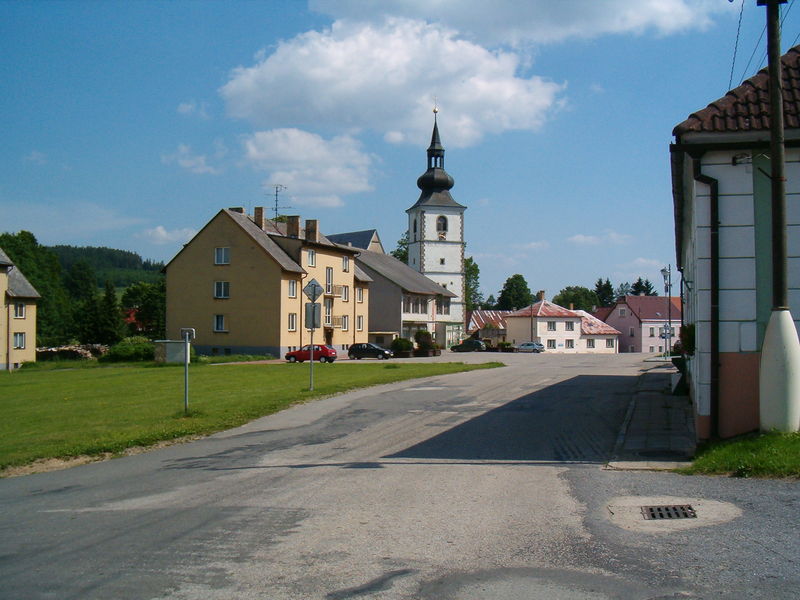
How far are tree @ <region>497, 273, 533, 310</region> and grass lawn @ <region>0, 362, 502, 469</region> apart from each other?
130207 mm

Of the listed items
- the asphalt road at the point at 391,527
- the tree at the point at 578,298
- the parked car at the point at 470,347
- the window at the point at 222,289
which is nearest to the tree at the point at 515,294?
the tree at the point at 578,298

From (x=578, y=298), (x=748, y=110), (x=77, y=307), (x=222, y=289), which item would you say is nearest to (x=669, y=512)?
(x=748, y=110)

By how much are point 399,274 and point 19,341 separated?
4001 centimetres

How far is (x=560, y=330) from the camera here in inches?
4033

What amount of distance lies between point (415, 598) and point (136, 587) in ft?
6.72

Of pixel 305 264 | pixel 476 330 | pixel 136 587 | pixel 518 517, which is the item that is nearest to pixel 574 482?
pixel 518 517

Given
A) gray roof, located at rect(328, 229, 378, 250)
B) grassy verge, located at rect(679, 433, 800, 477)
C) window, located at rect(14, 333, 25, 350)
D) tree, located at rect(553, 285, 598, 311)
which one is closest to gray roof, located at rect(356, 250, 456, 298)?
gray roof, located at rect(328, 229, 378, 250)

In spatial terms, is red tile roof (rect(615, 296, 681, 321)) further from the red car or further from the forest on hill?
the red car

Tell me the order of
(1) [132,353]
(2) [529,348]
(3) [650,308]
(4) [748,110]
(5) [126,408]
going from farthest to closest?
(3) [650,308] → (2) [529,348] → (1) [132,353] → (5) [126,408] → (4) [748,110]

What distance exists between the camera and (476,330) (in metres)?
114

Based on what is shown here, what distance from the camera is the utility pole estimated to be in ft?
32.6

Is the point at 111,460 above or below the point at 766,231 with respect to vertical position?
below

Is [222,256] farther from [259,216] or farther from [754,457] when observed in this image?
[754,457]

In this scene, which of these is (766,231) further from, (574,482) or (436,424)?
(436,424)
